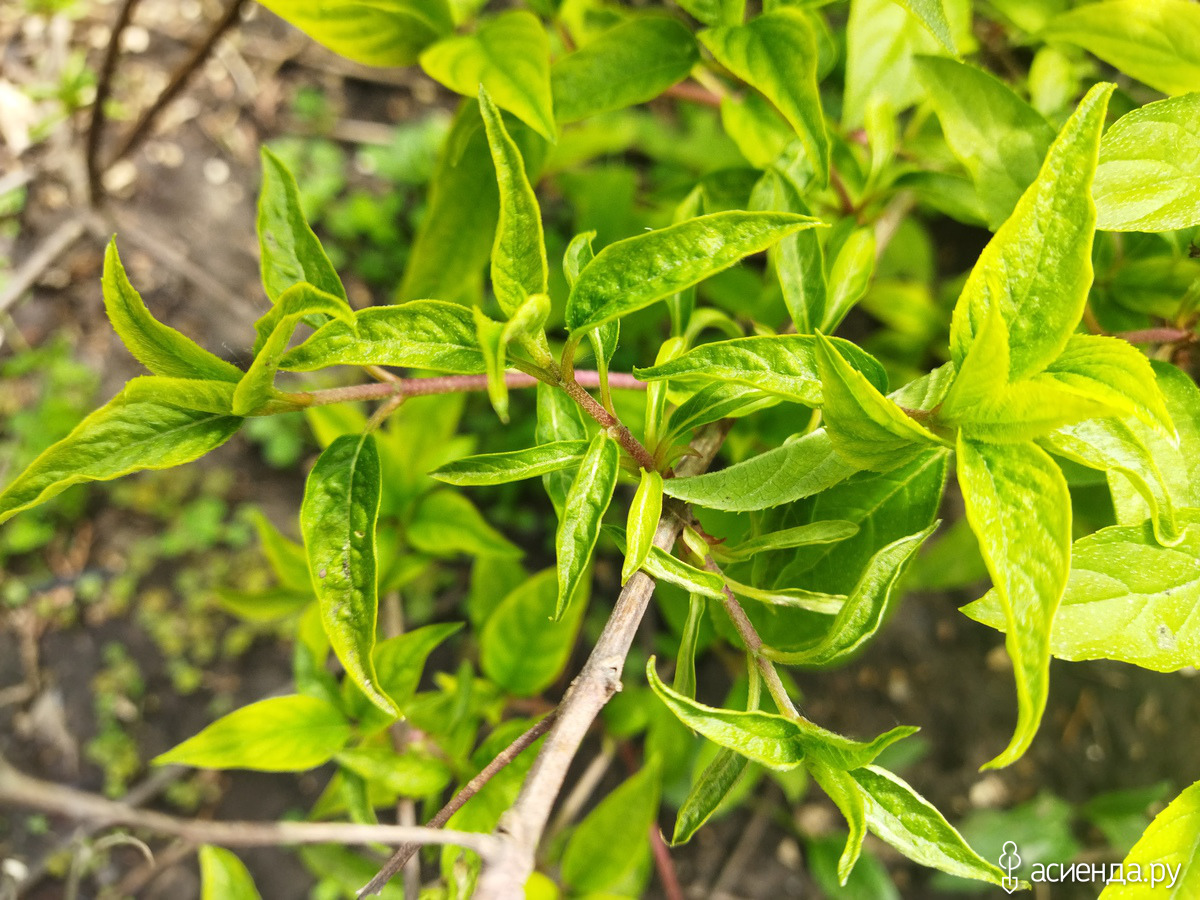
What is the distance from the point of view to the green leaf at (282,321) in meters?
0.62

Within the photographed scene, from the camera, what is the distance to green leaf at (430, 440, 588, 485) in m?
0.69

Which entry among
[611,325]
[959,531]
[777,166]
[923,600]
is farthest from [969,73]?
[923,600]

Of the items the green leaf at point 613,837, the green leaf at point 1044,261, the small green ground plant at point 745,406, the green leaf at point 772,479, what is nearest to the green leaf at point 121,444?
the small green ground plant at point 745,406

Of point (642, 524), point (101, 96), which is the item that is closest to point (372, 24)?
point (642, 524)

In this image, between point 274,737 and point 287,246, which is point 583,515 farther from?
point 274,737

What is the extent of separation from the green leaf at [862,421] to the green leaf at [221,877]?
91cm

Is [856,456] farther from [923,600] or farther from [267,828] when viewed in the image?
[923,600]

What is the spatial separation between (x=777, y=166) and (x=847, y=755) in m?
0.70

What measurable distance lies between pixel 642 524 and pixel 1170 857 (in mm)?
666

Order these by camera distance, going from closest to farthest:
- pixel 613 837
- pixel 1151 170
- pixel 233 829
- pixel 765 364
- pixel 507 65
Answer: pixel 233 829 → pixel 765 364 → pixel 1151 170 → pixel 507 65 → pixel 613 837

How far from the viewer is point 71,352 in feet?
7.62

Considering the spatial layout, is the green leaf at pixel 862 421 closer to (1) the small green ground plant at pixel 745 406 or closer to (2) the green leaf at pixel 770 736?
(1) the small green ground plant at pixel 745 406

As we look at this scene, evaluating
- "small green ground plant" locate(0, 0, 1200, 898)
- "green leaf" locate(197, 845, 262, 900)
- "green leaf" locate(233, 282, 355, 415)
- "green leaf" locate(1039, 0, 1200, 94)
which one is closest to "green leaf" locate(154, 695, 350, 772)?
"small green ground plant" locate(0, 0, 1200, 898)

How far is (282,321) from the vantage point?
1.97 ft
